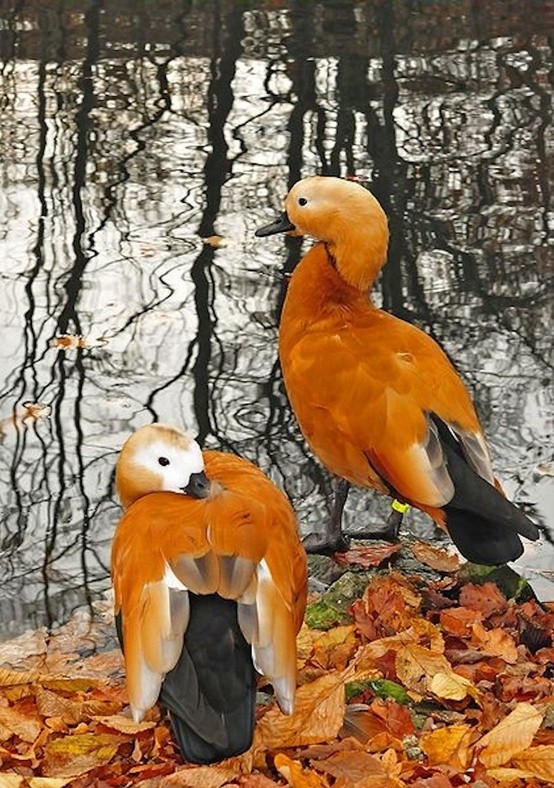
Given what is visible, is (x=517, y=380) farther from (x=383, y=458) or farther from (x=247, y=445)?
(x=383, y=458)

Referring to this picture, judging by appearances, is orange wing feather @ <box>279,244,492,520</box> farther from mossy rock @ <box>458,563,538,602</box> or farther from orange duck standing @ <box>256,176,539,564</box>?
mossy rock @ <box>458,563,538,602</box>

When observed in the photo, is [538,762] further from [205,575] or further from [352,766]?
[205,575]

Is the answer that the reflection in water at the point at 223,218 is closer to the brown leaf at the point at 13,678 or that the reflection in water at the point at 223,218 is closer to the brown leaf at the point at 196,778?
the brown leaf at the point at 13,678

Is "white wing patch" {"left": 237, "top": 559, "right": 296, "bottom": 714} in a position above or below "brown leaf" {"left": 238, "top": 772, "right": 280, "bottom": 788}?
above

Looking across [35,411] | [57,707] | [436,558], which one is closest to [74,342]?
[35,411]

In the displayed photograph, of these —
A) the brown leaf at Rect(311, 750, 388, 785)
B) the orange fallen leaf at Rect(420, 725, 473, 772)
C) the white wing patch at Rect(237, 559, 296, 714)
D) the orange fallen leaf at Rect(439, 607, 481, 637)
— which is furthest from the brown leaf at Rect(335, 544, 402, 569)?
the white wing patch at Rect(237, 559, 296, 714)

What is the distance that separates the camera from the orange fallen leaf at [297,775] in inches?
135

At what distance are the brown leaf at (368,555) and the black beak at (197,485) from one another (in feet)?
4.91

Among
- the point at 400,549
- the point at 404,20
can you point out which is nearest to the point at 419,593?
the point at 400,549

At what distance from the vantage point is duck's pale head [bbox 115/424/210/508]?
12.6 ft

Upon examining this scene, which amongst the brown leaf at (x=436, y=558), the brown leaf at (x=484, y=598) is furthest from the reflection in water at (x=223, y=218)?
the brown leaf at (x=484, y=598)

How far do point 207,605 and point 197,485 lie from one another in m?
0.52

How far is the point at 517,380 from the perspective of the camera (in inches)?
269

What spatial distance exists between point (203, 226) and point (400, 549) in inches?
157
